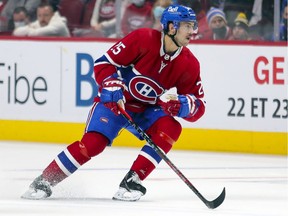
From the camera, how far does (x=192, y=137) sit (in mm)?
9359

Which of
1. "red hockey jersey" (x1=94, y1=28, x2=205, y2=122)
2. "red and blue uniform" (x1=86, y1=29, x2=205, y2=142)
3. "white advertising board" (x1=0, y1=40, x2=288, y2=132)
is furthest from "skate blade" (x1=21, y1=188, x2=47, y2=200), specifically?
"white advertising board" (x1=0, y1=40, x2=288, y2=132)

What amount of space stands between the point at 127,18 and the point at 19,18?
3.41 ft

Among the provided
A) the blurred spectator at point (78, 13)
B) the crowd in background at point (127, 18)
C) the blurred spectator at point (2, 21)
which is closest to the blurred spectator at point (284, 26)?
the crowd in background at point (127, 18)

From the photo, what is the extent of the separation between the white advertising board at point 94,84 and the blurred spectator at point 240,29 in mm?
85

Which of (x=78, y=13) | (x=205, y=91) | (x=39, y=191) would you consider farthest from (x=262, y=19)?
(x=39, y=191)

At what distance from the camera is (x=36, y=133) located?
9.88 metres

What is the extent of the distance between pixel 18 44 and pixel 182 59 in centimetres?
391

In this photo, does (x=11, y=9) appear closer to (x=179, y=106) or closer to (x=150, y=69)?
(x=150, y=69)

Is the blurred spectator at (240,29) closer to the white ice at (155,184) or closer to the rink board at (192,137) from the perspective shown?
the rink board at (192,137)

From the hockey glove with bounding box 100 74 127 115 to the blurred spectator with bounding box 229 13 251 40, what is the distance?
10.8 ft

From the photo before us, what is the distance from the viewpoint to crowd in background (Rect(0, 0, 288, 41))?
9180mm

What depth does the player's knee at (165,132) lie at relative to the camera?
6184 millimetres

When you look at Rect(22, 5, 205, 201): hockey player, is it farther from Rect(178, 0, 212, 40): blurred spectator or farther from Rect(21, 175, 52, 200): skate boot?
Rect(178, 0, 212, 40): blurred spectator

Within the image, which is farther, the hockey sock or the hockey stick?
the hockey sock
